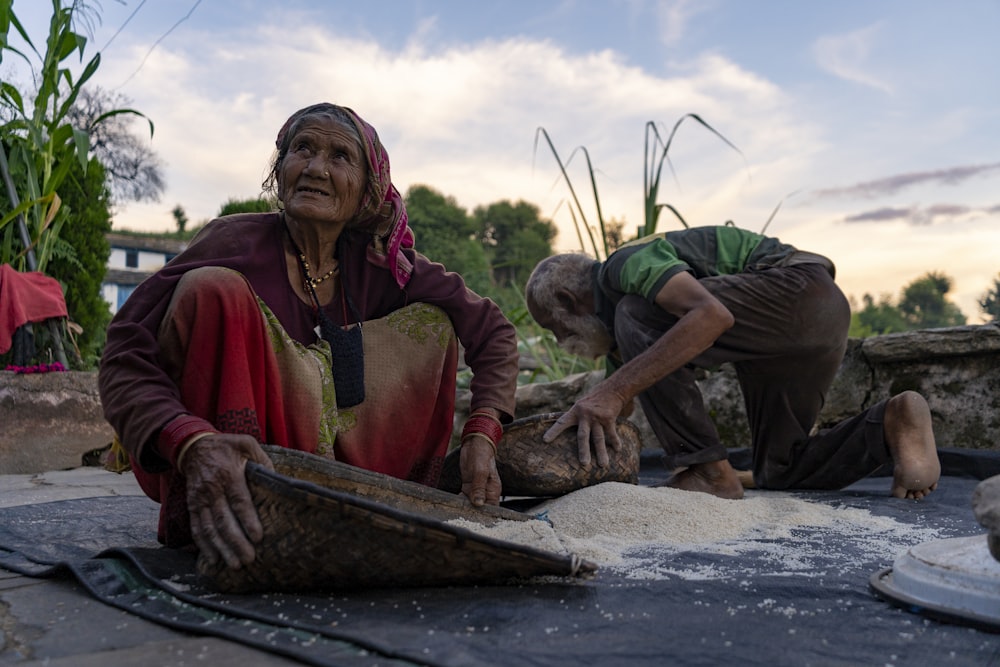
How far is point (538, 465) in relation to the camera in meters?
2.39

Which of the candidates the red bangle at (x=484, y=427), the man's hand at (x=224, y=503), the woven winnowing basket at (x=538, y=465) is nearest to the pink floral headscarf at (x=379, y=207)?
the red bangle at (x=484, y=427)

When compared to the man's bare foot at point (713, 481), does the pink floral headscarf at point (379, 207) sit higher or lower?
higher

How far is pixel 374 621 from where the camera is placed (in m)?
1.20

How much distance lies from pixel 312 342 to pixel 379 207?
0.41 metres

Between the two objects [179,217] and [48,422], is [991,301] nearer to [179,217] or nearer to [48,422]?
[48,422]

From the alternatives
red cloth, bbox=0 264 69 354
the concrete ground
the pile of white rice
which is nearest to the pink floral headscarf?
the pile of white rice

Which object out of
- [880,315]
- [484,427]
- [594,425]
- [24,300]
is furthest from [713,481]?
[880,315]

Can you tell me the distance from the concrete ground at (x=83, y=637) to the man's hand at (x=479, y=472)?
896mm

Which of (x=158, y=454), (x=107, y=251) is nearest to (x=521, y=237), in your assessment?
(x=107, y=251)

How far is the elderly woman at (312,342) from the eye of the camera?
1689 millimetres

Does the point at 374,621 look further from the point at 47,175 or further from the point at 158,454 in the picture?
the point at 47,175

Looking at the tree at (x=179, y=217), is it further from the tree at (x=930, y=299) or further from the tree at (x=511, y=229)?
the tree at (x=930, y=299)

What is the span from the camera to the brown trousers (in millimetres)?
2820

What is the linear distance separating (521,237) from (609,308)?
31.8m
